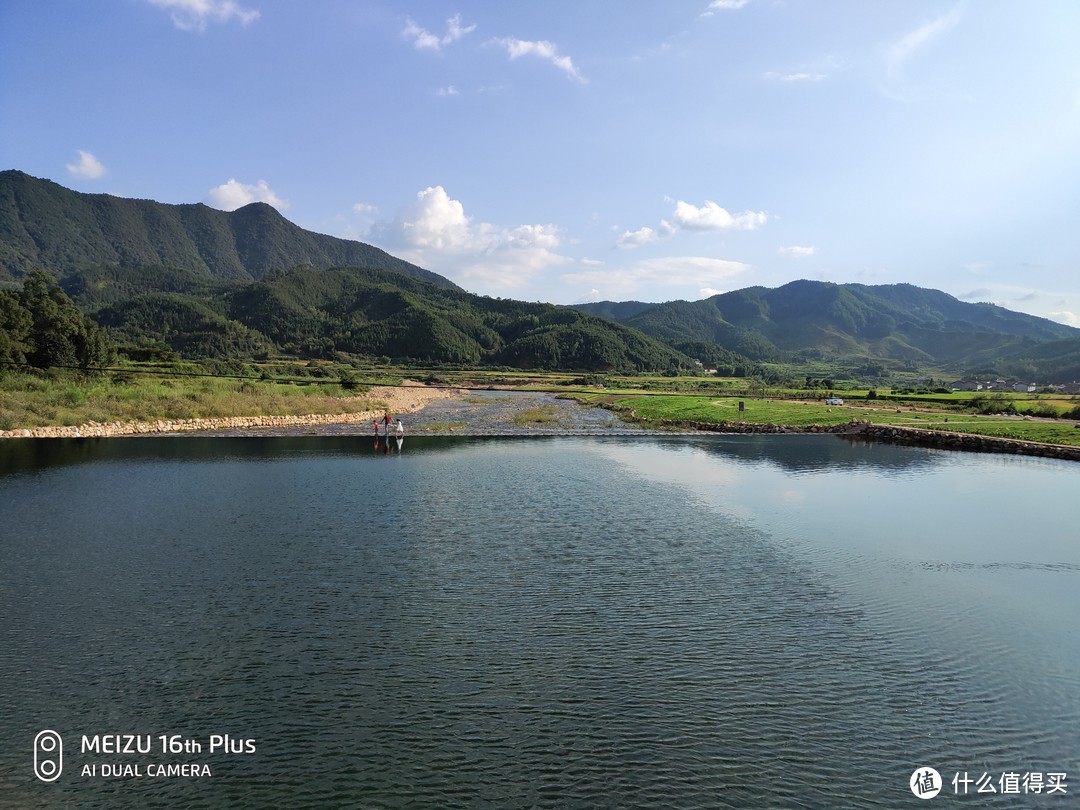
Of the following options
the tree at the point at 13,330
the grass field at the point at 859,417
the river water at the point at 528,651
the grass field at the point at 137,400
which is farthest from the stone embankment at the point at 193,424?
the grass field at the point at 859,417

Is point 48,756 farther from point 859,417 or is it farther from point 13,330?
point 859,417

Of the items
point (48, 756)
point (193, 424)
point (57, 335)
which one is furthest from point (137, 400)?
point (48, 756)

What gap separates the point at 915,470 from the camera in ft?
114

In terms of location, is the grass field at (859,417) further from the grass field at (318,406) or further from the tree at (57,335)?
the tree at (57,335)

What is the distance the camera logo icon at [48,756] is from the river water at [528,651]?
5 cm

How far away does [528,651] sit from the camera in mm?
11484

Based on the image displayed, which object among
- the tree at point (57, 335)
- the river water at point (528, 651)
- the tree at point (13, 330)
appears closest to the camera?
the river water at point (528, 651)

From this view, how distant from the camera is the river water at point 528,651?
817 cm

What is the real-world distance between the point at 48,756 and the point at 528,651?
7.27 metres

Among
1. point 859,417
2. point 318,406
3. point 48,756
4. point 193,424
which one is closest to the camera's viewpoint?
point 48,756

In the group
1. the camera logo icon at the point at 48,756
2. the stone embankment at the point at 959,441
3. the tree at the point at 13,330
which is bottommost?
the camera logo icon at the point at 48,756

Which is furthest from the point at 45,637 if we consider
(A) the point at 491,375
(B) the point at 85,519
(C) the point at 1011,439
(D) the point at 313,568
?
(A) the point at 491,375

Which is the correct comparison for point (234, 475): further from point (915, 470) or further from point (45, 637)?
point (915, 470)

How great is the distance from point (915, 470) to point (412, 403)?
190ft
